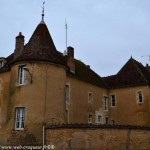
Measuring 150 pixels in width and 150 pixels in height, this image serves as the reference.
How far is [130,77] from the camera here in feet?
107

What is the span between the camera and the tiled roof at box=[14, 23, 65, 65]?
22.2 metres

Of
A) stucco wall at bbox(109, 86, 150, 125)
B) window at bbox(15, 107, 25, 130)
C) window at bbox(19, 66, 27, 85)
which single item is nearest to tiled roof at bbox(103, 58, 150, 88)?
stucco wall at bbox(109, 86, 150, 125)

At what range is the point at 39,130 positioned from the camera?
20547mm

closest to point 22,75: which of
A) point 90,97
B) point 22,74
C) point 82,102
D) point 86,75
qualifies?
point 22,74

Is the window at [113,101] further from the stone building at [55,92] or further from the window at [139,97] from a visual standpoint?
the window at [139,97]

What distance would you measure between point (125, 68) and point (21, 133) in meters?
17.3

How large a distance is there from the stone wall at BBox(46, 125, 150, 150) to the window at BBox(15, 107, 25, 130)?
12.5 feet

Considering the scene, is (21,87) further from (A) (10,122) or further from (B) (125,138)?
(B) (125,138)

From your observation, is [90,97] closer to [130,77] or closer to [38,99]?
[130,77]

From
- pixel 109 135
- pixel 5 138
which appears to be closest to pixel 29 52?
pixel 5 138

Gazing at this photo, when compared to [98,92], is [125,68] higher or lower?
higher

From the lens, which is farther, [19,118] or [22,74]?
[22,74]

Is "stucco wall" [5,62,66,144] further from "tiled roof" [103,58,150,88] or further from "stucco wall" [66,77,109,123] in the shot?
"tiled roof" [103,58,150,88]

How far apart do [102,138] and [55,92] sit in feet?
18.4
